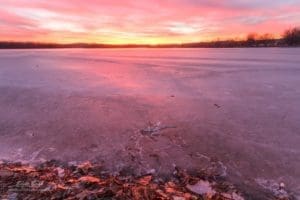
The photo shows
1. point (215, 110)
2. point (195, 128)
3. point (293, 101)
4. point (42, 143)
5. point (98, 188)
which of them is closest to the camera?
point (98, 188)

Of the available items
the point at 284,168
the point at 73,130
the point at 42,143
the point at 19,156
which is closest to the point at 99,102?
the point at 73,130

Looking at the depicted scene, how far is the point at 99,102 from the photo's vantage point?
14.5 ft

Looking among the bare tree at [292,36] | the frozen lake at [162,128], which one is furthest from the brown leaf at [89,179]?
the bare tree at [292,36]

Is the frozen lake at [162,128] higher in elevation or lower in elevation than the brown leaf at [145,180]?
higher

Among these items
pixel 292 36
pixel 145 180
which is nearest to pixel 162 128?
pixel 145 180

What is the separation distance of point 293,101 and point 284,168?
2263 mm

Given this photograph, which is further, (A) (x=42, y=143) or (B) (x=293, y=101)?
(B) (x=293, y=101)

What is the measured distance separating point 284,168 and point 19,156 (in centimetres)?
223

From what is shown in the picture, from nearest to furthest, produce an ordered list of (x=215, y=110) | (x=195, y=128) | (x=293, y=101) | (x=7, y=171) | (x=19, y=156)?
(x=7, y=171)
(x=19, y=156)
(x=195, y=128)
(x=215, y=110)
(x=293, y=101)

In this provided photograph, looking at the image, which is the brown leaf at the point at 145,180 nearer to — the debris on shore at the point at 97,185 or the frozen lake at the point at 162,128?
the debris on shore at the point at 97,185

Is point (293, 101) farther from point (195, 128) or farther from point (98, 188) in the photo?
point (98, 188)

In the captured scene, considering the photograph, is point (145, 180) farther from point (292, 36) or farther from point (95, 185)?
point (292, 36)

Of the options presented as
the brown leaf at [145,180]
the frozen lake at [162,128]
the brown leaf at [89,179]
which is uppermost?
the frozen lake at [162,128]

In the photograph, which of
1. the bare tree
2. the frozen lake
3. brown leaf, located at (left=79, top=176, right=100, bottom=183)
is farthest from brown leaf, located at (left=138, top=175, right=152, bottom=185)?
the bare tree
